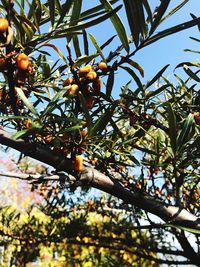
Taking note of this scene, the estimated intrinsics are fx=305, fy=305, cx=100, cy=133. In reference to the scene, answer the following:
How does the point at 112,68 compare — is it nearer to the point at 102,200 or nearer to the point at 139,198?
the point at 139,198

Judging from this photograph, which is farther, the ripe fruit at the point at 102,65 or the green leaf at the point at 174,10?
the ripe fruit at the point at 102,65

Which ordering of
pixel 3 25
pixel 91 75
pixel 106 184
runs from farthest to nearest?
pixel 106 184
pixel 91 75
pixel 3 25

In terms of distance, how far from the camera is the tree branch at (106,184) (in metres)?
0.65

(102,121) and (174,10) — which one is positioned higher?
(174,10)

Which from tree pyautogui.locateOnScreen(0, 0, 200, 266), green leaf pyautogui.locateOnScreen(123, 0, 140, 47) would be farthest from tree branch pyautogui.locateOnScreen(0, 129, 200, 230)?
green leaf pyautogui.locateOnScreen(123, 0, 140, 47)

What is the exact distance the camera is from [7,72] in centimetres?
57

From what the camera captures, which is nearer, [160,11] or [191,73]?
[160,11]

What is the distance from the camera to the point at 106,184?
775 millimetres

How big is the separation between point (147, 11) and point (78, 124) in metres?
0.28

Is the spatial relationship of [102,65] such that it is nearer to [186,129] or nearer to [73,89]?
[73,89]

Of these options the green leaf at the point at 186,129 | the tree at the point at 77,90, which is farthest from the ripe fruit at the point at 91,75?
the green leaf at the point at 186,129

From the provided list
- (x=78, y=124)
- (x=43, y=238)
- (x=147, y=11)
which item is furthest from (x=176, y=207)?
(x=43, y=238)

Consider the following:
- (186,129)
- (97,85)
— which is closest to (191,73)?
(186,129)

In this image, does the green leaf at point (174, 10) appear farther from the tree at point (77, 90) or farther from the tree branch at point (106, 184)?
the tree branch at point (106, 184)
